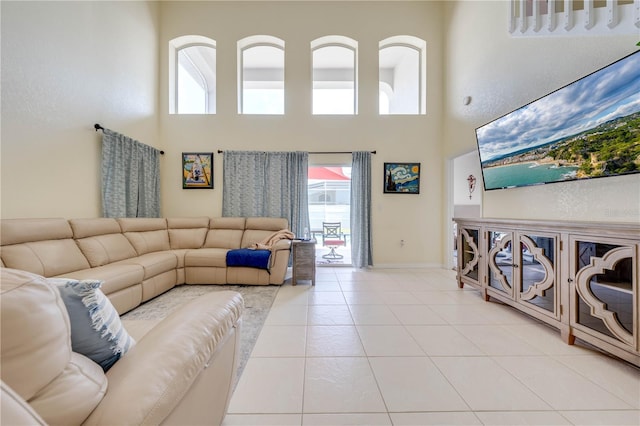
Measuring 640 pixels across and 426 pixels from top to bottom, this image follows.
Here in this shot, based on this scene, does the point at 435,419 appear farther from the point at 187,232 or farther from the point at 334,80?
the point at 334,80

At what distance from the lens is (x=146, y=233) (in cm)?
364

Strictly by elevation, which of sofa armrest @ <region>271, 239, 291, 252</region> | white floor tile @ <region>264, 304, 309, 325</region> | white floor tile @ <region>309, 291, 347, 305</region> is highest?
sofa armrest @ <region>271, 239, 291, 252</region>

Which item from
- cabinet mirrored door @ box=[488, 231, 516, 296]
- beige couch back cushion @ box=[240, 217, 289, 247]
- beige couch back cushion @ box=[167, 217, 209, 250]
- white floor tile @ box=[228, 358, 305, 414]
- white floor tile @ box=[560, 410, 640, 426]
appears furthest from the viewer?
beige couch back cushion @ box=[240, 217, 289, 247]

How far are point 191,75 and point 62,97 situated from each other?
114 inches

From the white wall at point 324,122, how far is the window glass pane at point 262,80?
30cm

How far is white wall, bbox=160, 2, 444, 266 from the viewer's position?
181 inches

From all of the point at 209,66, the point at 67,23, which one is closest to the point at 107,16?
the point at 67,23

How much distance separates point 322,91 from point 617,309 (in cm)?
514

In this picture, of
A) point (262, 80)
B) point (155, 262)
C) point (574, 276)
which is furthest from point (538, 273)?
point (262, 80)

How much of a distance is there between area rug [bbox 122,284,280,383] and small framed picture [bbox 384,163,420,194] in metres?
2.77

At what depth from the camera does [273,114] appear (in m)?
4.65

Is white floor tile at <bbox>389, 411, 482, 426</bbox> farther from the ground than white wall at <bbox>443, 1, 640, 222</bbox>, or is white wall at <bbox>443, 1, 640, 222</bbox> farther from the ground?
white wall at <bbox>443, 1, 640, 222</bbox>

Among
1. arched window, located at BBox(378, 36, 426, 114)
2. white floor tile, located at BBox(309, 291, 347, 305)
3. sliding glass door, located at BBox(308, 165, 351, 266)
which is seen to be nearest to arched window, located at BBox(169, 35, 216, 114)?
sliding glass door, located at BBox(308, 165, 351, 266)

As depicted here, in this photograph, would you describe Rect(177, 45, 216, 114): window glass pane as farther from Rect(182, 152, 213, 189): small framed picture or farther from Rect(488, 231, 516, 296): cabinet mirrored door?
Rect(488, 231, 516, 296): cabinet mirrored door
